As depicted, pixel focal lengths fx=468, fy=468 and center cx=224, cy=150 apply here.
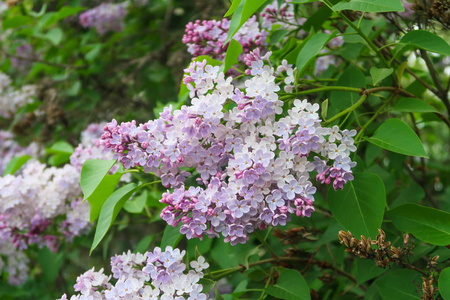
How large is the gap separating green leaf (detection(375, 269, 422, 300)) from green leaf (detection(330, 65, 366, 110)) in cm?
46

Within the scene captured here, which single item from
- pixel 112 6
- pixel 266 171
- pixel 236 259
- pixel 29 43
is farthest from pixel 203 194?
pixel 29 43

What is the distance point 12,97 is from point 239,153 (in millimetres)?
2641

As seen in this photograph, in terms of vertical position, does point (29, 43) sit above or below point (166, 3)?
below

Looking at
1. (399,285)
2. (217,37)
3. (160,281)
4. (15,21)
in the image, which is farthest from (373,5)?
(15,21)

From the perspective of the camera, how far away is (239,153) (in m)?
1.04

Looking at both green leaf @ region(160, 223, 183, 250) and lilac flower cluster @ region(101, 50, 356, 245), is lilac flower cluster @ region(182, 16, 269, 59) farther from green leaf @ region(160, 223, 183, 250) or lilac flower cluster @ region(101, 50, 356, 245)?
green leaf @ region(160, 223, 183, 250)

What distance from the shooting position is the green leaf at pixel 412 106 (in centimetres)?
121

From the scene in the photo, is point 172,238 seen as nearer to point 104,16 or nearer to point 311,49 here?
point 311,49

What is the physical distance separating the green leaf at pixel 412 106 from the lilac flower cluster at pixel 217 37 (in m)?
0.47

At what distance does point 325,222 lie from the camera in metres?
1.90

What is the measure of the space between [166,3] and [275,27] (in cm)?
181

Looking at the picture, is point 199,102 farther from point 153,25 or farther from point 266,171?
point 153,25

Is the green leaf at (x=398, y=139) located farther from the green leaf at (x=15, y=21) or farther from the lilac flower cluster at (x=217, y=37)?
the green leaf at (x=15, y=21)

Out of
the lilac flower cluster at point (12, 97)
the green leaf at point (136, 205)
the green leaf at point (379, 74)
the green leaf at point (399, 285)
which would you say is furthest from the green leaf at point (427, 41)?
the lilac flower cluster at point (12, 97)
